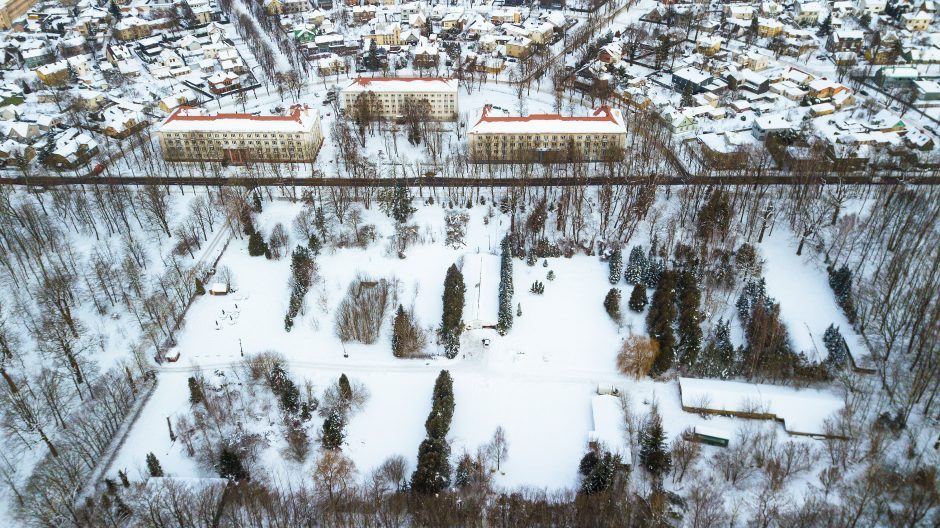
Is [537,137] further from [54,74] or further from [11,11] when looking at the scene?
[11,11]

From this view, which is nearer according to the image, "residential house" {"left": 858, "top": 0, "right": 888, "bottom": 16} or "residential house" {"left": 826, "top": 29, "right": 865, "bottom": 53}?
"residential house" {"left": 826, "top": 29, "right": 865, "bottom": 53}

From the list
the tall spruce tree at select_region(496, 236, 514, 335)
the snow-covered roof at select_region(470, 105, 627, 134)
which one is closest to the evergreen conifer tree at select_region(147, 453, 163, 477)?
the tall spruce tree at select_region(496, 236, 514, 335)

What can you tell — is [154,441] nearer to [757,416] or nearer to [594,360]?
[594,360]

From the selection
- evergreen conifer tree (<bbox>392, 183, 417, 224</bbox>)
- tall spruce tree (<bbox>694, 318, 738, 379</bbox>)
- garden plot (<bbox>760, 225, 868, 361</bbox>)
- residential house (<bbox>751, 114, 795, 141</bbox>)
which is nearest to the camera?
tall spruce tree (<bbox>694, 318, 738, 379</bbox>)

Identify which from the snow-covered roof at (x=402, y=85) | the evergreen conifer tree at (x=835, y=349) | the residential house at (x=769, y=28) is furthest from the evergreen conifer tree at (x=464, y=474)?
the residential house at (x=769, y=28)

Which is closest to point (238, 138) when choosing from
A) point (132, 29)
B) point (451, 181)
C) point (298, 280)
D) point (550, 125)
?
point (451, 181)

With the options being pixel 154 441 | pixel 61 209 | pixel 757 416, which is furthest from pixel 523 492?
pixel 61 209

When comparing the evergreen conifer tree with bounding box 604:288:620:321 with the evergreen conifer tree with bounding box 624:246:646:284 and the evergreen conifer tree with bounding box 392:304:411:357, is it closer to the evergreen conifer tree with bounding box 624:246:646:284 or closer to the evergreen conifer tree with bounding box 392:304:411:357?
the evergreen conifer tree with bounding box 624:246:646:284
